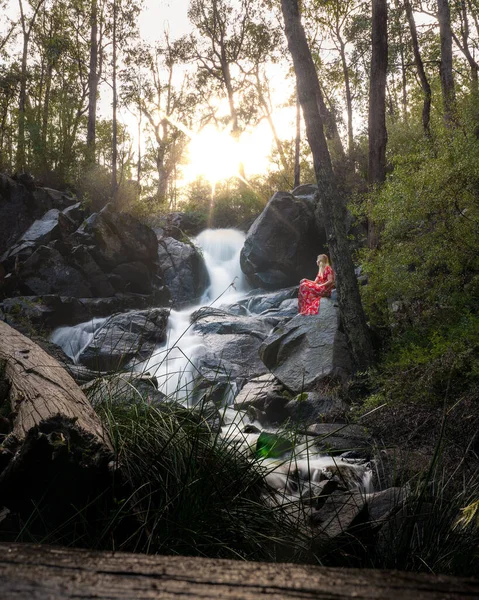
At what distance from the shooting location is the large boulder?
66.2 feet

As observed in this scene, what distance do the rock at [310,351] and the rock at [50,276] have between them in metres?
8.28

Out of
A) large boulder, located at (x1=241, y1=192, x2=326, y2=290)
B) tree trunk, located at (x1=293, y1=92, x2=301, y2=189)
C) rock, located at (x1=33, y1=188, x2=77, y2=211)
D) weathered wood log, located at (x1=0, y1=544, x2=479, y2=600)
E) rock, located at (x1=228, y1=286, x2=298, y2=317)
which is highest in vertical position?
tree trunk, located at (x1=293, y1=92, x2=301, y2=189)

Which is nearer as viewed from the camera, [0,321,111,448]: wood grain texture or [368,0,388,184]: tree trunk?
[0,321,111,448]: wood grain texture

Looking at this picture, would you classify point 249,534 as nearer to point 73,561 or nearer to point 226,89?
point 73,561

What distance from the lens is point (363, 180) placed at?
1939 cm

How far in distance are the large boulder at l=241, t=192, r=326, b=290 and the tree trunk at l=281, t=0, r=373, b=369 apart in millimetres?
9735

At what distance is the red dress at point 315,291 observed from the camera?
12041 mm

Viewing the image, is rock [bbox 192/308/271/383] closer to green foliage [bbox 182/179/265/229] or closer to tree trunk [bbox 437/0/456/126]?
tree trunk [bbox 437/0/456/126]

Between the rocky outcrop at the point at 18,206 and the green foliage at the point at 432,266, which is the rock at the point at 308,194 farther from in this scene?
the green foliage at the point at 432,266

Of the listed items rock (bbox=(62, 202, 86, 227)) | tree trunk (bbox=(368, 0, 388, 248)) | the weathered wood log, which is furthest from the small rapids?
rock (bbox=(62, 202, 86, 227))

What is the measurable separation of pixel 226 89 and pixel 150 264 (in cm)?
1826

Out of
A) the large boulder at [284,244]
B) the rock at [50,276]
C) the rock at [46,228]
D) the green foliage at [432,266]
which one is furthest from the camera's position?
the large boulder at [284,244]

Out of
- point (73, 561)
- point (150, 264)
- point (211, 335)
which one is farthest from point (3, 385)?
point (150, 264)

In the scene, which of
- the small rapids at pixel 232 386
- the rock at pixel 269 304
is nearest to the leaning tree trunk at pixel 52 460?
the small rapids at pixel 232 386
